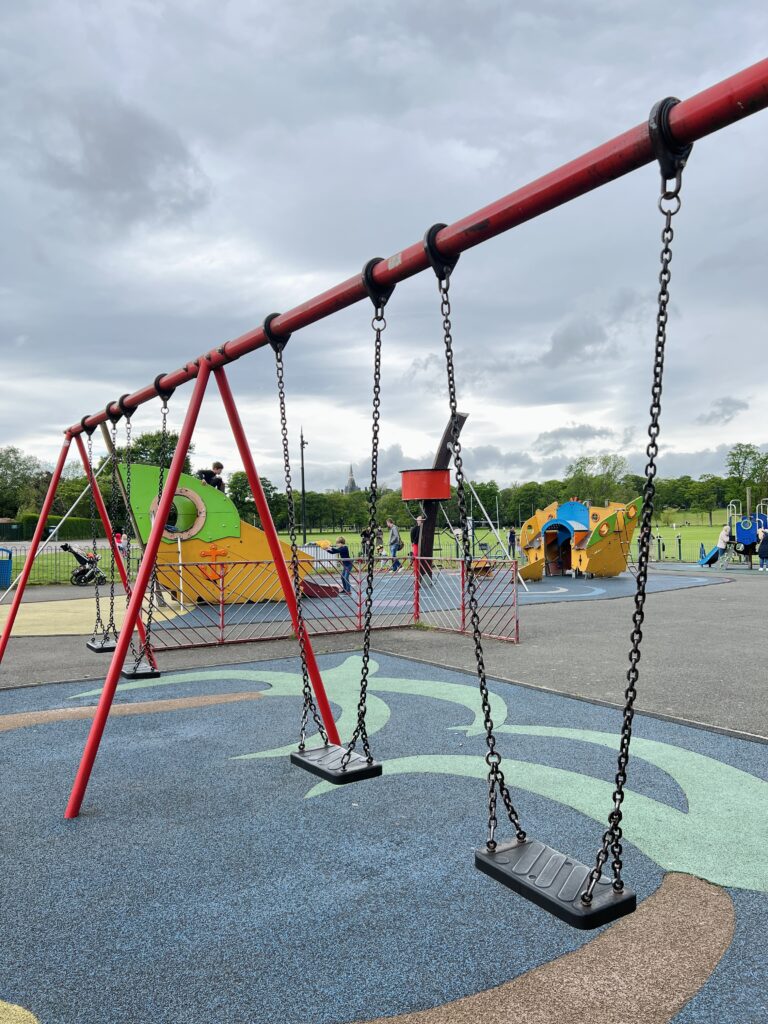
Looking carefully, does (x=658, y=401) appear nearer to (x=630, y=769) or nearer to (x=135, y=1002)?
(x=135, y=1002)

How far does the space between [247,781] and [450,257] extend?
3.40 metres

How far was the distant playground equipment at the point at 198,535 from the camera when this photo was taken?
14.2 m

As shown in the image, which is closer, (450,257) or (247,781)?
(450,257)

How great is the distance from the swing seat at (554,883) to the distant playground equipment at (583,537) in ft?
62.9

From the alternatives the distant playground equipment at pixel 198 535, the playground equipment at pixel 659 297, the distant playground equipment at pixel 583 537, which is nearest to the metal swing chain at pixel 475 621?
the playground equipment at pixel 659 297

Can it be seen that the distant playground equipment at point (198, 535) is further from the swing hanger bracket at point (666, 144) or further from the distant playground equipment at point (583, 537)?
the swing hanger bracket at point (666, 144)

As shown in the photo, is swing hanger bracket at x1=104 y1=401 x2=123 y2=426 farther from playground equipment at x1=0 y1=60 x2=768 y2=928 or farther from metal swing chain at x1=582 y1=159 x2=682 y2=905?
metal swing chain at x1=582 y1=159 x2=682 y2=905

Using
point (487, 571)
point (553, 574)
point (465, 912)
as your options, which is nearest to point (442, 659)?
point (465, 912)

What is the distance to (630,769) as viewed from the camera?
483 cm

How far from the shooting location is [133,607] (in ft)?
15.5

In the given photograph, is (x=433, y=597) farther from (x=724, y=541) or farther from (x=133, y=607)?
(x=724, y=541)

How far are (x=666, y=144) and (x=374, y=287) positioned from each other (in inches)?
65.7

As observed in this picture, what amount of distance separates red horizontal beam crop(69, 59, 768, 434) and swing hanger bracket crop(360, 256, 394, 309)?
1.2 inches

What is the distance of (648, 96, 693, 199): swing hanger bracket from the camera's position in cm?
249
